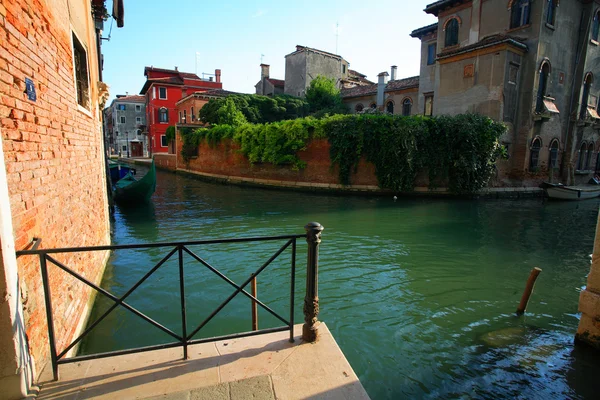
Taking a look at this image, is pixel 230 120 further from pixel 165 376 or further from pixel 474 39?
pixel 165 376

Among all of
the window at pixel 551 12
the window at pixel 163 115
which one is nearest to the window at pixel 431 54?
the window at pixel 551 12

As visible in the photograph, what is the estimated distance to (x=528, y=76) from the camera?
16172mm

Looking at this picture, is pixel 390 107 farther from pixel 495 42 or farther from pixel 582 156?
pixel 582 156

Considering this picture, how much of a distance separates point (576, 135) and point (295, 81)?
22.0 meters

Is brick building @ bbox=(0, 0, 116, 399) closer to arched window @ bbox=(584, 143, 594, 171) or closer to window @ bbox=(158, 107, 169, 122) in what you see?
arched window @ bbox=(584, 143, 594, 171)

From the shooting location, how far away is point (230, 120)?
24844 millimetres

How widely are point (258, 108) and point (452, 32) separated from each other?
14862 millimetres

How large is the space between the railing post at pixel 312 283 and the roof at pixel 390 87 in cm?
2387

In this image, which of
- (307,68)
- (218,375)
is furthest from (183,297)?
(307,68)

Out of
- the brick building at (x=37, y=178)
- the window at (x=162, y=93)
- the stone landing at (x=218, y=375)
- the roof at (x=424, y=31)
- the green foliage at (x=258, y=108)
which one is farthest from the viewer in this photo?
the window at (x=162, y=93)

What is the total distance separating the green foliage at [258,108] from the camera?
25.4 metres

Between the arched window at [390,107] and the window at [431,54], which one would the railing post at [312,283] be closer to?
the window at [431,54]

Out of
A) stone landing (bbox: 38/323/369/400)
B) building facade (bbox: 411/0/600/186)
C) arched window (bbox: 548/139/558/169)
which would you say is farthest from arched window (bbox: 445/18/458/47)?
stone landing (bbox: 38/323/369/400)

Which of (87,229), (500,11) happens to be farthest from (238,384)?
(500,11)
